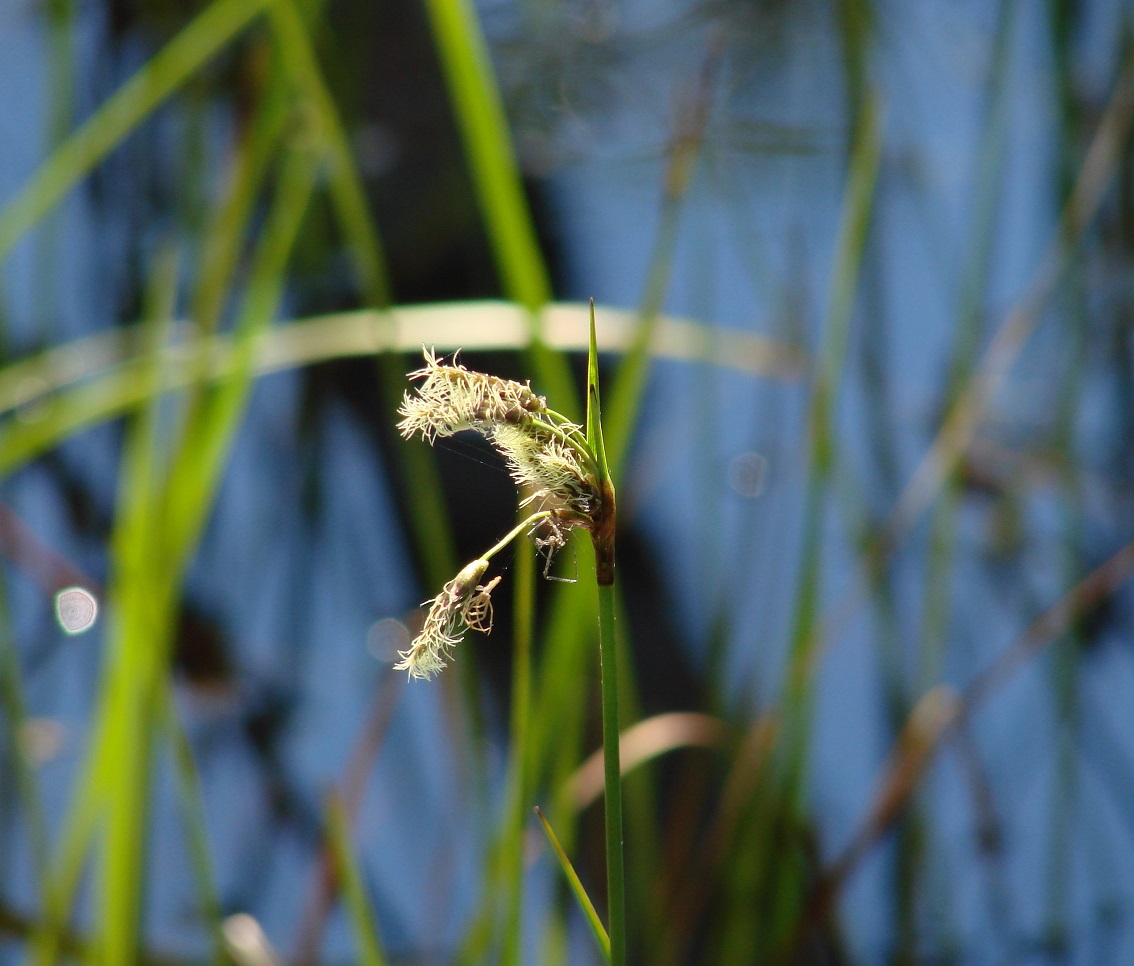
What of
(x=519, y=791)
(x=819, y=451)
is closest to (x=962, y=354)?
(x=819, y=451)

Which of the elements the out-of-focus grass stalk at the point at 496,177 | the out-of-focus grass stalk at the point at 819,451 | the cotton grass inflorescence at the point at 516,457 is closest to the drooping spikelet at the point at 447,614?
the cotton grass inflorescence at the point at 516,457

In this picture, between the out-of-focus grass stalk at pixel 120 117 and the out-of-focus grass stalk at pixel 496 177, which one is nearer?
the out-of-focus grass stalk at pixel 496 177

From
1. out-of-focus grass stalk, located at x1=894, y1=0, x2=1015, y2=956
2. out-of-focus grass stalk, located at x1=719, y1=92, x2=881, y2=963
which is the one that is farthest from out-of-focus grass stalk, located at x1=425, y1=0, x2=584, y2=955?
out-of-focus grass stalk, located at x1=894, y1=0, x2=1015, y2=956

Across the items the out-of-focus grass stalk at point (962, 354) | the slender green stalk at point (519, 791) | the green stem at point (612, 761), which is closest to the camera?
the green stem at point (612, 761)

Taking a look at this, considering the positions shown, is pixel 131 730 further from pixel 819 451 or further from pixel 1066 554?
pixel 1066 554

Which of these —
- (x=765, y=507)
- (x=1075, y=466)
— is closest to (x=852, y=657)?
(x=765, y=507)

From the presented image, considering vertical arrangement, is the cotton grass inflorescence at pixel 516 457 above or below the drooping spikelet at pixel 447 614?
above

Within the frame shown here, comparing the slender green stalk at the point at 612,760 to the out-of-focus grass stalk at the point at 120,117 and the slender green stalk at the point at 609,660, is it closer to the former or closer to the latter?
the slender green stalk at the point at 609,660
